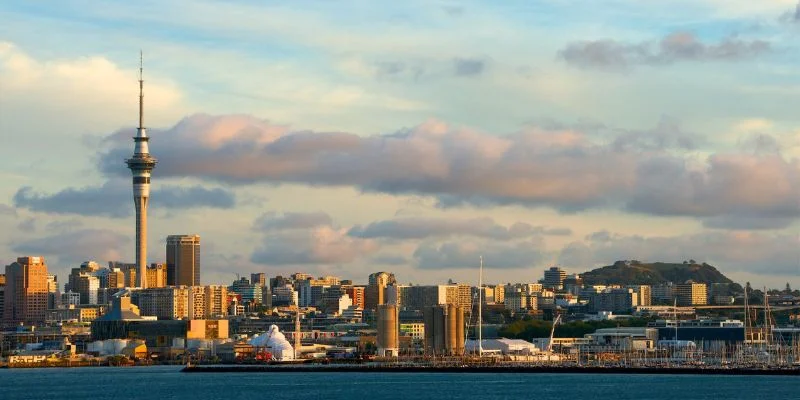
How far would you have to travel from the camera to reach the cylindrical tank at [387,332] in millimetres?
191625

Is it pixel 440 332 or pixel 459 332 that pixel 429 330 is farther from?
pixel 459 332

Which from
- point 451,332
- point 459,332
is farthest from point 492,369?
point 459,332

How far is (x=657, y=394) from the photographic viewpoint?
117 meters

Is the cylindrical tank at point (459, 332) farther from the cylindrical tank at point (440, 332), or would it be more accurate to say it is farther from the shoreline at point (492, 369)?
the shoreline at point (492, 369)

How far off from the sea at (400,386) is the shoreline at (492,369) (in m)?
1.13

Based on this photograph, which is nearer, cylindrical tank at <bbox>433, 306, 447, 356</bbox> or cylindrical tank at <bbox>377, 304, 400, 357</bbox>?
cylindrical tank at <bbox>377, 304, 400, 357</bbox>

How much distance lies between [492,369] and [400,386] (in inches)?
1252

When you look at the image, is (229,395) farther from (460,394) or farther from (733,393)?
(733,393)

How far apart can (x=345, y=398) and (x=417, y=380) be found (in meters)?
30.6

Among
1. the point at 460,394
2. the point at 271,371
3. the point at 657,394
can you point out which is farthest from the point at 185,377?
the point at 657,394

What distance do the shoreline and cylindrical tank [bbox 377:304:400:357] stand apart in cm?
1444

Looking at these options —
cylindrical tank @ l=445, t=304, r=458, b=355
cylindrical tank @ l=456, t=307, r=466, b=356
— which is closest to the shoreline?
cylindrical tank @ l=445, t=304, r=458, b=355

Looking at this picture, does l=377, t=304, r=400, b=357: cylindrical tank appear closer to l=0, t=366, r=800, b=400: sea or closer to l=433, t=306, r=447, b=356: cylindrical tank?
l=433, t=306, r=447, b=356: cylindrical tank

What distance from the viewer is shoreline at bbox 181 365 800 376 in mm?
148875
